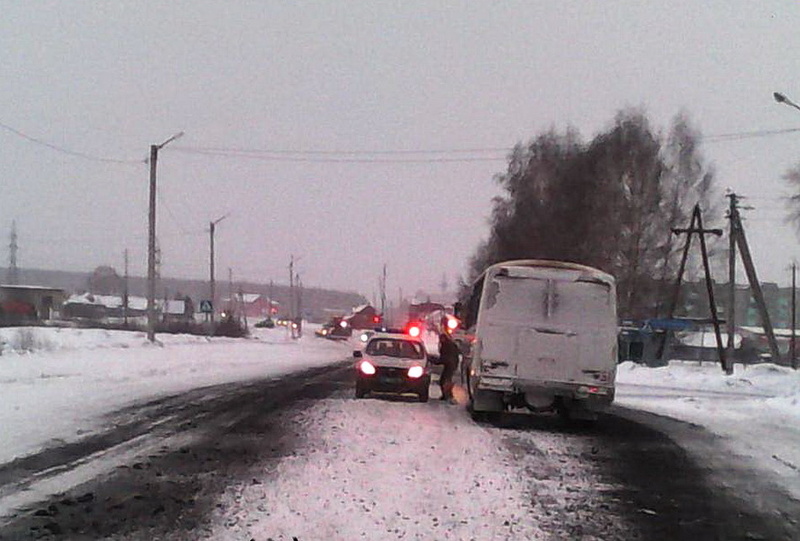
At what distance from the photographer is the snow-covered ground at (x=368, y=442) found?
862 centimetres

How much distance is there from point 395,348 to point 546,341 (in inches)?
233

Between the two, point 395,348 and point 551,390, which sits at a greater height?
point 395,348

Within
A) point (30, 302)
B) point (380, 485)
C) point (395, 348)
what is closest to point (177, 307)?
point (30, 302)

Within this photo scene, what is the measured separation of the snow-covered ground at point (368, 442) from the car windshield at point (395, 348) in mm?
1224

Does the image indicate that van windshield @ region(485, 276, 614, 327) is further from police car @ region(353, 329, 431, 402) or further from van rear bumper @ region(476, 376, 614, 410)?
police car @ region(353, 329, 431, 402)

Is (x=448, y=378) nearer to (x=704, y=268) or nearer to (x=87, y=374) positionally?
(x=87, y=374)

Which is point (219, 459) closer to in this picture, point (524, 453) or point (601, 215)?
point (524, 453)

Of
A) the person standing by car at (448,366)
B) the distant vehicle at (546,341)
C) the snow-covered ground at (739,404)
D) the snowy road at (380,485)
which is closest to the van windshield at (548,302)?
the distant vehicle at (546,341)

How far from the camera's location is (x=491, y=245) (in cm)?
6775

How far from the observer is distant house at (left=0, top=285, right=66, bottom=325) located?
291 feet

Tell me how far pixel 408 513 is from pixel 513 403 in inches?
384

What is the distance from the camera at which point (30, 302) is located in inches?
4112

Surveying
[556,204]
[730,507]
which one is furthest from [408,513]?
[556,204]

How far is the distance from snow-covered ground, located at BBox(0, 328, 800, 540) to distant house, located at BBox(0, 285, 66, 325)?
57.3 m
